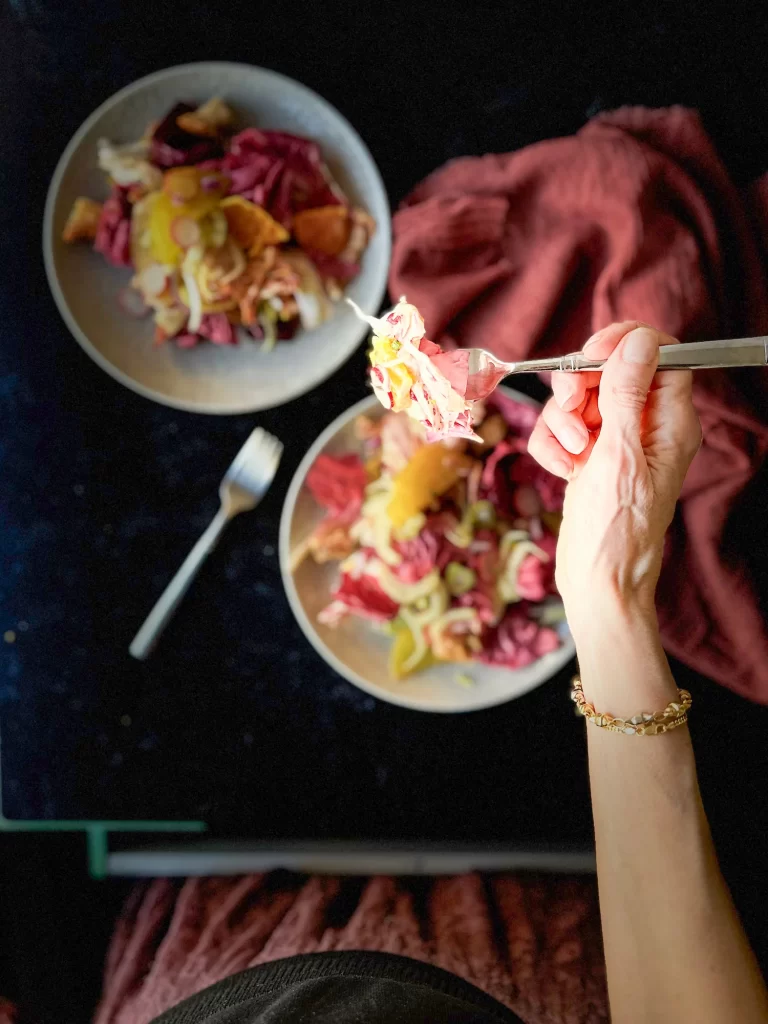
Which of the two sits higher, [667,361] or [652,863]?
[667,361]

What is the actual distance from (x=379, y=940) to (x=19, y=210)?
39.1 inches

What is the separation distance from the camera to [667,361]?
25.6 inches

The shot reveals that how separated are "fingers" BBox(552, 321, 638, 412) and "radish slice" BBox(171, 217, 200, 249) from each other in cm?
44

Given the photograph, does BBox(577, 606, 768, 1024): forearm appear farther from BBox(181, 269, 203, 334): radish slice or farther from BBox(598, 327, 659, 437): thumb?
BBox(181, 269, 203, 334): radish slice

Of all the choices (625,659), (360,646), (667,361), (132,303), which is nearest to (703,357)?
(667,361)

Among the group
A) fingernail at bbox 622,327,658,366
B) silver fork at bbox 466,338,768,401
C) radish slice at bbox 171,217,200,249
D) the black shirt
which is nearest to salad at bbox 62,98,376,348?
radish slice at bbox 171,217,200,249

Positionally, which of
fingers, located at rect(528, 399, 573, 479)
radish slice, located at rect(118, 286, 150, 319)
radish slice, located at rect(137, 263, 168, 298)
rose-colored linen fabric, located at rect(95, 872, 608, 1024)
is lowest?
rose-colored linen fabric, located at rect(95, 872, 608, 1024)

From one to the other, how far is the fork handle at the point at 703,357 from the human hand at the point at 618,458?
1 centimetres

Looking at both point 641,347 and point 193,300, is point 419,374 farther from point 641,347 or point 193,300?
point 193,300

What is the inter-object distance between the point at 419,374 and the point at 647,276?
36 centimetres

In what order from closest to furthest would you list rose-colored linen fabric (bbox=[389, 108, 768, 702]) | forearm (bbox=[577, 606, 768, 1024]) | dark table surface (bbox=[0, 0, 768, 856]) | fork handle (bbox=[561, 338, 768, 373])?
fork handle (bbox=[561, 338, 768, 373]), forearm (bbox=[577, 606, 768, 1024]), rose-colored linen fabric (bbox=[389, 108, 768, 702]), dark table surface (bbox=[0, 0, 768, 856])

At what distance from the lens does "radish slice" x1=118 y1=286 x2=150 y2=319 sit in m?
0.98

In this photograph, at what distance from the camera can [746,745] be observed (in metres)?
1.06

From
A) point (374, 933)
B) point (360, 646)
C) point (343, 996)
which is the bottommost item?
point (374, 933)
